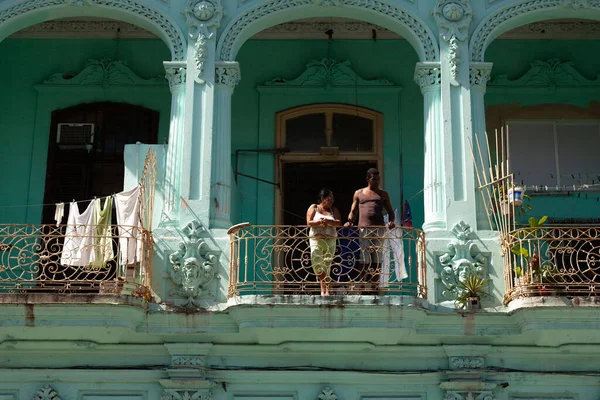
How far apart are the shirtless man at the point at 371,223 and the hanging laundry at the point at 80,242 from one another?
2702mm

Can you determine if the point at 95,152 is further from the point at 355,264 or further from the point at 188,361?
the point at 355,264

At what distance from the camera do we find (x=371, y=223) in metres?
13.3

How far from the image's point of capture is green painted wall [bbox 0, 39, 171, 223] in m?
15.5

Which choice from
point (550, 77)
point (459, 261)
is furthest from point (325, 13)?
point (459, 261)

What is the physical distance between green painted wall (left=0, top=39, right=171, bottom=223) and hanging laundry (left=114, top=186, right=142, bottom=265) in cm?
237

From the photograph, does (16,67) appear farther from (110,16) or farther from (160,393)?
(160,393)

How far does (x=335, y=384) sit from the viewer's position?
43.4ft

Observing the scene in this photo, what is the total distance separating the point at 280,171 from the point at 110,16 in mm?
2851

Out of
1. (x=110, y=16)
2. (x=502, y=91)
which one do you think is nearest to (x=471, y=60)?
(x=502, y=91)

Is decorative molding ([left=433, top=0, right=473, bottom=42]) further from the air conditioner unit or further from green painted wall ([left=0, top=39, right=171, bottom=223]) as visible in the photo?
the air conditioner unit

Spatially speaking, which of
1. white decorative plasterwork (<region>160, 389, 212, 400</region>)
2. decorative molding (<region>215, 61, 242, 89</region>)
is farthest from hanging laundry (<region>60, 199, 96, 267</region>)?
decorative molding (<region>215, 61, 242, 89</region>)

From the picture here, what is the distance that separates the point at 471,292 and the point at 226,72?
3.72 metres

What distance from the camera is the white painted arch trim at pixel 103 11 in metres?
14.3

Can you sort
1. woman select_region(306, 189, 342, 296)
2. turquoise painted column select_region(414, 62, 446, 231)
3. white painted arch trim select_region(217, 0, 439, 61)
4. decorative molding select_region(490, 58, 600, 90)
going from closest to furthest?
1. woman select_region(306, 189, 342, 296)
2. turquoise painted column select_region(414, 62, 446, 231)
3. white painted arch trim select_region(217, 0, 439, 61)
4. decorative molding select_region(490, 58, 600, 90)
